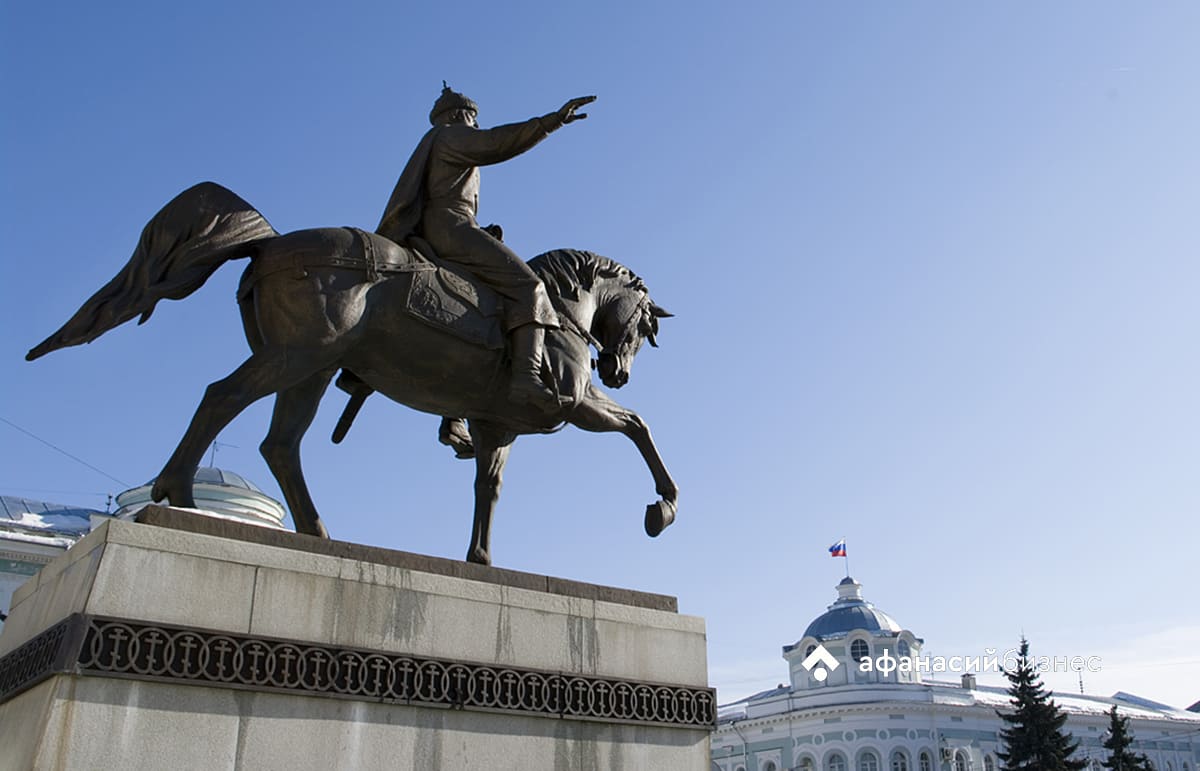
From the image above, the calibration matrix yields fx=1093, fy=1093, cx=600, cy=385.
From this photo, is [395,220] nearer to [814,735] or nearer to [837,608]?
[814,735]

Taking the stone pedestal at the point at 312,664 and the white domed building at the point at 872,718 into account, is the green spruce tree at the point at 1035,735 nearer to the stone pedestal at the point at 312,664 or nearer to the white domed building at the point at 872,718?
the white domed building at the point at 872,718

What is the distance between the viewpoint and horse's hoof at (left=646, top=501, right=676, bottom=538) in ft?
24.6

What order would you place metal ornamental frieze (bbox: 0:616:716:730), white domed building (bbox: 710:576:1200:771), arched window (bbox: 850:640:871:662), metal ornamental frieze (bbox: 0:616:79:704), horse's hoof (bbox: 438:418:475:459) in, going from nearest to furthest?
metal ornamental frieze (bbox: 0:616:79:704) < metal ornamental frieze (bbox: 0:616:716:730) < horse's hoof (bbox: 438:418:475:459) < white domed building (bbox: 710:576:1200:771) < arched window (bbox: 850:640:871:662)

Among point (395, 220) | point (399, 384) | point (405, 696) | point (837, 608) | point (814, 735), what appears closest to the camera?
point (405, 696)

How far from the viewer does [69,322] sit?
5949 mm

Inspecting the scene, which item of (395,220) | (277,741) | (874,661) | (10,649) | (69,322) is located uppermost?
(874,661)

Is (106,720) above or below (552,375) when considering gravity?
below

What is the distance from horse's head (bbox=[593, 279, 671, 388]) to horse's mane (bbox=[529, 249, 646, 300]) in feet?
0.78

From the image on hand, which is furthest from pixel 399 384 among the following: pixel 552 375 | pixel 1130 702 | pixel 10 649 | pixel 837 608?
pixel 1130 702

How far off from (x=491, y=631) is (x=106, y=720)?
1.99 m

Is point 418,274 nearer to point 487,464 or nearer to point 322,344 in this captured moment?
point 322,344

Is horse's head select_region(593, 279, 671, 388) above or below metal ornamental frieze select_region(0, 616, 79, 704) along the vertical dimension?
above

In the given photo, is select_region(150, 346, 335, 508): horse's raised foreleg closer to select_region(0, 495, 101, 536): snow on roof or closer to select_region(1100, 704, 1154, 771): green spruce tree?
select_region(0, 495, 101, 536): snow on roof

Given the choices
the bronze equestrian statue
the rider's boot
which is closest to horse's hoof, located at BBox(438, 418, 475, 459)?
the bronze equestrian statue
